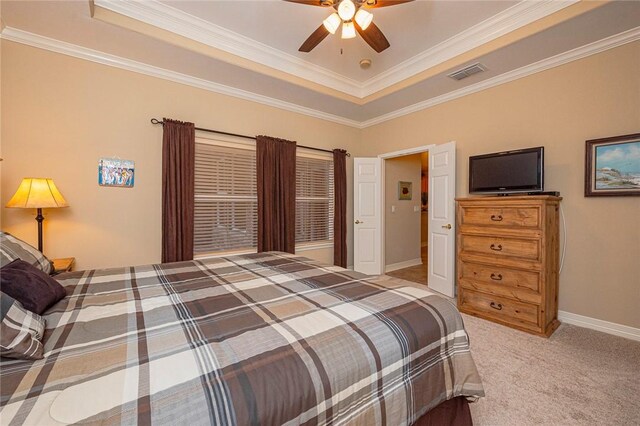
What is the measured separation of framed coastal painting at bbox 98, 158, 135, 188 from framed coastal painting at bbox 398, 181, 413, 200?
439 centimetres

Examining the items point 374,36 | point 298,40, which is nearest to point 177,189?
point 298,40

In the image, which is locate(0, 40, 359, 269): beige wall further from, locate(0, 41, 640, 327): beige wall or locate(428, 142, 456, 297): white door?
locate(428, 142, 456, 297): white door

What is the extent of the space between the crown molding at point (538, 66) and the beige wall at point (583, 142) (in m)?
0.05

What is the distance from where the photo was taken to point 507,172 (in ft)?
9.64

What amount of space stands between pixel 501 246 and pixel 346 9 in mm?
2643

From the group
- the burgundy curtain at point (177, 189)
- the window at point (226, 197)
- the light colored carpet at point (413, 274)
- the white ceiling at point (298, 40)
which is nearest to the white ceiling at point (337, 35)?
the white ceiling at point (298, 40)

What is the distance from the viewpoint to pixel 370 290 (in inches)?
58.0

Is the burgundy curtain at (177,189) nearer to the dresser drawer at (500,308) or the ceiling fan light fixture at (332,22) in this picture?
the ceiling fan light fixture at (332,22)

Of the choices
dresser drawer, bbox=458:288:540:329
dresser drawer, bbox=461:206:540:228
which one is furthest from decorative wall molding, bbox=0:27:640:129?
dresser drawer, bbox=458:288:540:329

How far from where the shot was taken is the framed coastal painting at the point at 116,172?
273 centimetres

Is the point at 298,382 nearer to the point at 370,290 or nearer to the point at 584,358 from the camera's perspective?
the point at 370,290

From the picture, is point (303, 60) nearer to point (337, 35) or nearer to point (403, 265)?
point (337, 35)

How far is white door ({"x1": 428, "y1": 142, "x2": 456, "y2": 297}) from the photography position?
11.5 feet

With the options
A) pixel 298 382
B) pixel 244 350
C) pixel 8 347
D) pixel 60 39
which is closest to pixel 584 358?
pixel 298 382
